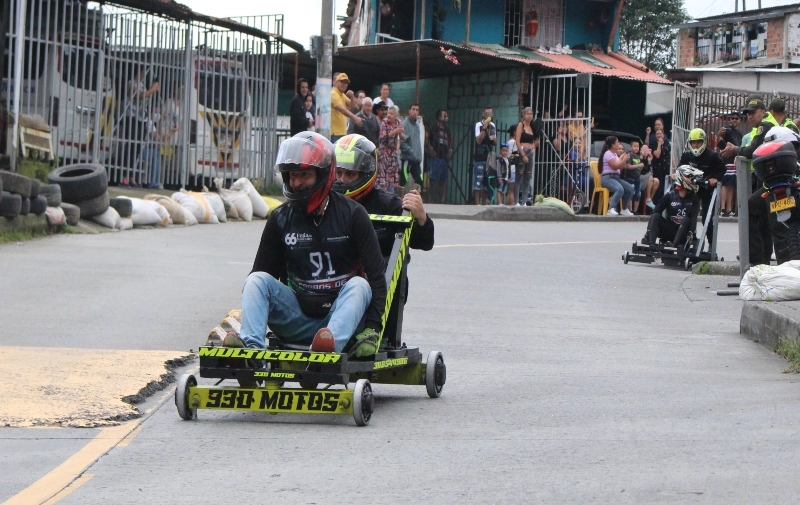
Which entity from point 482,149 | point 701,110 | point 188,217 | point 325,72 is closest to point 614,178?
point 482,149

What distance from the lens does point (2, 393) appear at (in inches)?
277

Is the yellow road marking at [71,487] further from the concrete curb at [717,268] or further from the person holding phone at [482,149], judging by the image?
the person holding phone at [482,149]

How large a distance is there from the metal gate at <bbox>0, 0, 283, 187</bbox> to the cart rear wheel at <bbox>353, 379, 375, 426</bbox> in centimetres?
1379

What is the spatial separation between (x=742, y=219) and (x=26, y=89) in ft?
38.9

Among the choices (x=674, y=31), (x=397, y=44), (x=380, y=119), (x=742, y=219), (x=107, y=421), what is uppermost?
(x=674, y=31)

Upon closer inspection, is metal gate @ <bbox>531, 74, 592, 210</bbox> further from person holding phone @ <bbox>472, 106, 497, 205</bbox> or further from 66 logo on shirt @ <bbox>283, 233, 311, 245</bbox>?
66 logo on shirt @ <bbox>283, 233, 311, 245</bbox>

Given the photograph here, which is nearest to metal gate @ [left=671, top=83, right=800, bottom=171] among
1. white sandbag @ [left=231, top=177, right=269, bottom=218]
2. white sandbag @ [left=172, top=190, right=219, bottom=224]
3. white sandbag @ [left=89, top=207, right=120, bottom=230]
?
white sandbag @ [left=231, top=177, right=269, bottom=218]

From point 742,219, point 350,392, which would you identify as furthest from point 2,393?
point 742,219

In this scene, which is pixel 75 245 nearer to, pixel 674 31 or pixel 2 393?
pixel 2 393

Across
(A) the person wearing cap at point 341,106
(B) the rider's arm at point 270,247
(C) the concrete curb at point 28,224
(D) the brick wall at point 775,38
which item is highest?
(D) the brick wall at point 775,38

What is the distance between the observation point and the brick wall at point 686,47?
57.6 m

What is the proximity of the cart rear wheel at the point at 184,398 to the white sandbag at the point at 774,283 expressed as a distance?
668cm

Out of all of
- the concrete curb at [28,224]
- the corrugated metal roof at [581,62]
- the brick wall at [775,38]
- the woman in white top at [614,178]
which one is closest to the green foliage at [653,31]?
the brick wall at [775,38]

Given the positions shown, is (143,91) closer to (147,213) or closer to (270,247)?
(147,213)
